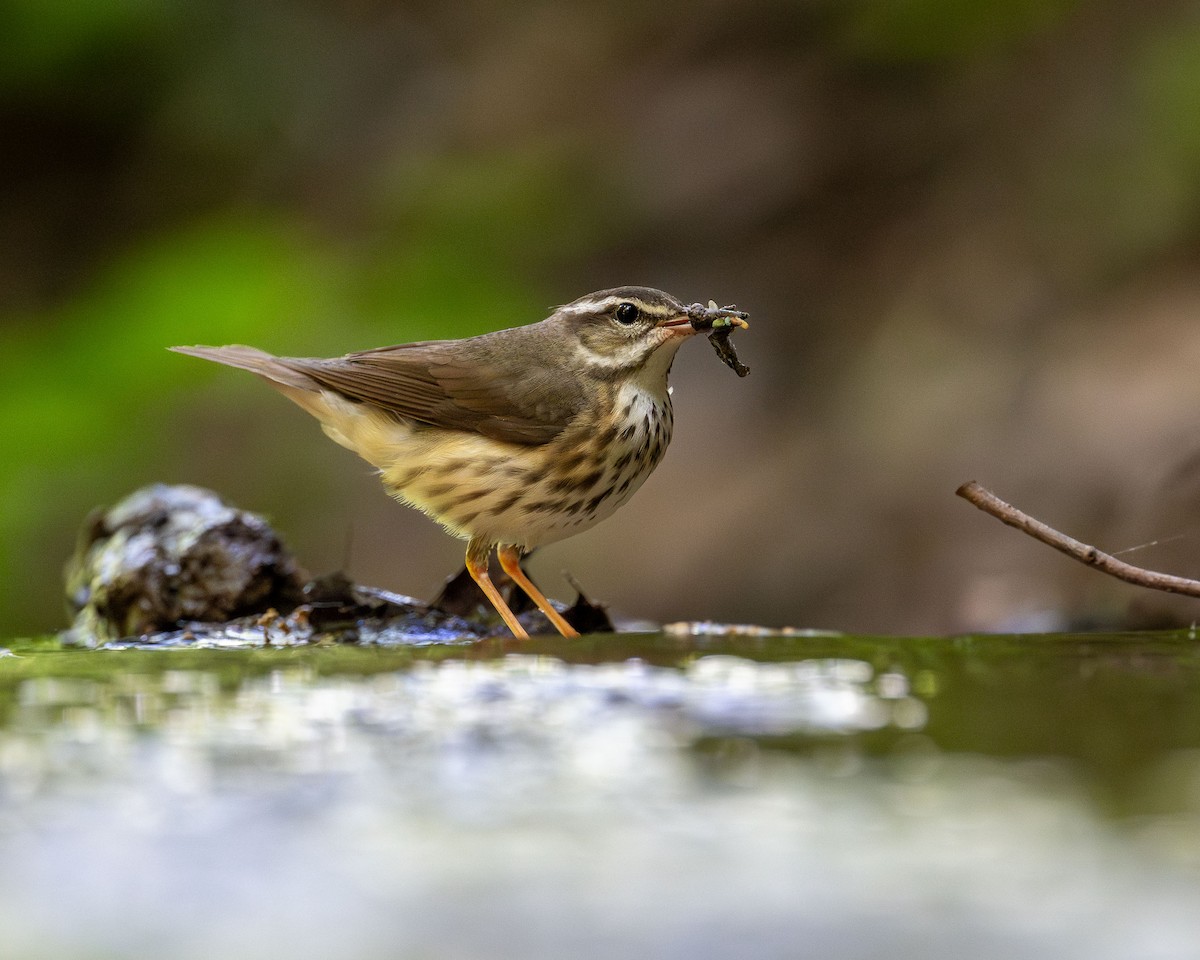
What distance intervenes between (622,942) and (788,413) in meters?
7.94

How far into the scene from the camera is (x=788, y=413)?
8.91m

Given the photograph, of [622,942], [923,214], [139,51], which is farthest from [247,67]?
[622,942]

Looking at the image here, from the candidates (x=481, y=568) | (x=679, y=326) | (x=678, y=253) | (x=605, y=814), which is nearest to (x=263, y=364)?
(x=481, y=568)

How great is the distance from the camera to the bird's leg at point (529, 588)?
3.66 metres

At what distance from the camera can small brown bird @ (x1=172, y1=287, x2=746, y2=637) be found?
3953mm

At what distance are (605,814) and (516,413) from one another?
2.71m

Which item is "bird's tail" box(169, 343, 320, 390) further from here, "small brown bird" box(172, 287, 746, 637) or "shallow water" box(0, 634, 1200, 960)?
"shallow water" box(0, 634, 1200, 960)

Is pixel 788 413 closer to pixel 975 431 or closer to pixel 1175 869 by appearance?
pixel 975 431

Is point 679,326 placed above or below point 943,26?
below

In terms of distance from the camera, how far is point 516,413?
404 cm

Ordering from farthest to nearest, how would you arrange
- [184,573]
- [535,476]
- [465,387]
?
1. [465,387]
2. [535,476]
3. [184,573]

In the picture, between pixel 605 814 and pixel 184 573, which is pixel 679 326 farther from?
pixel 605 814

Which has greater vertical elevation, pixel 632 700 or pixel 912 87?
pixel 912 87

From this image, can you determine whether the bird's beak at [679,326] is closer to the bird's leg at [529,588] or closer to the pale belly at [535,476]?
the pale belly at [535,476]
